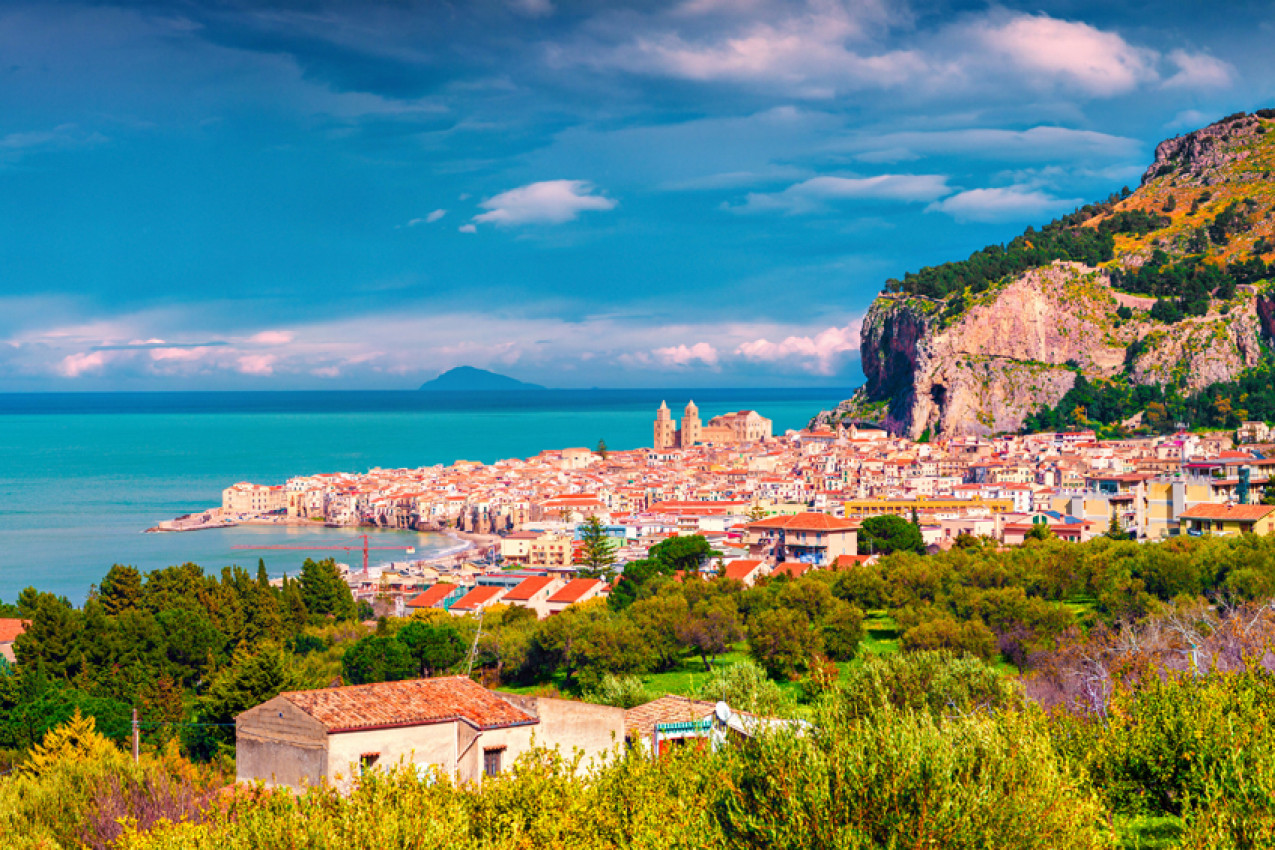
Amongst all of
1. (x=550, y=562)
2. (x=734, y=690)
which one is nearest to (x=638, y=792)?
(x=734, y=690)

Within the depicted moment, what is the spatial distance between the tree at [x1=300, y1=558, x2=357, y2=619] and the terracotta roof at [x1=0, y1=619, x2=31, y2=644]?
308 inches

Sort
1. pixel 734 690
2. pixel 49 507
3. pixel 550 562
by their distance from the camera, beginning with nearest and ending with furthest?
pixel 734 690 → pixel 550 562 → pixel 49 507

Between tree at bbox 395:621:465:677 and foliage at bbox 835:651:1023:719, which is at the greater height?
foliage at bbox 835:651:1023:719

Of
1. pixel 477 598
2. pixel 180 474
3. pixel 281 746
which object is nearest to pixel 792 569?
pixel 477 598

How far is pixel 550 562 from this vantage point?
59.0 metres

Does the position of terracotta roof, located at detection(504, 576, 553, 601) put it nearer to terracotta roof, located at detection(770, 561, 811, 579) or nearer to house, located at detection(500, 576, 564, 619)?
house, located at detection(500, 576, 564, 619)

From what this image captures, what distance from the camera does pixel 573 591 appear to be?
37906 millimetres

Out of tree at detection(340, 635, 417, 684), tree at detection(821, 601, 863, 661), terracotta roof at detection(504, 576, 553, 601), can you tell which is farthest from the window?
terracotta roof at detection(504, 576, 553, 601)

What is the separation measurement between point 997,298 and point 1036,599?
81.1m

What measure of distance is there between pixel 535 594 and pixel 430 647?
45.2ft

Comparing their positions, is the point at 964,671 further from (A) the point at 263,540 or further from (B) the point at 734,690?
(A) the point at 263,540

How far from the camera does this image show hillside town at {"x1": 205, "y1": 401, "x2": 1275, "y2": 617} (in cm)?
4378

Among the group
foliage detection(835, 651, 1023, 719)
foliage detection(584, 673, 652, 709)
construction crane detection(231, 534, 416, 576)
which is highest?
foliage detection(835, 651, 1023, 719)

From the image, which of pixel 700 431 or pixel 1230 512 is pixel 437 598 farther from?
pixel 700 431
